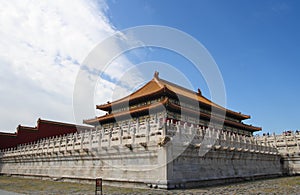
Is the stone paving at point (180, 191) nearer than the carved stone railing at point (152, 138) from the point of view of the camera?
Yes

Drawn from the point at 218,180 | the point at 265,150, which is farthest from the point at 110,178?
the point at 265,150

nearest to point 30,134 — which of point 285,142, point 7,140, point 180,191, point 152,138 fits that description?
point 7,140

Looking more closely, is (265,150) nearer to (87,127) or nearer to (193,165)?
(193,165)

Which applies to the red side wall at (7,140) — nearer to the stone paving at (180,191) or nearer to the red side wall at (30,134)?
the red side wall at (30,134)

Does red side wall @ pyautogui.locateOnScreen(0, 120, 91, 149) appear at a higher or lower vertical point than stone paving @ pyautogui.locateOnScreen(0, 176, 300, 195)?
higher

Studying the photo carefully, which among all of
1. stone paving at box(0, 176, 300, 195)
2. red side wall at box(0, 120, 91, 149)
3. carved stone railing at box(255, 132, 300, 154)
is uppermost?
red side wall at box(0, 120, 91, 149)

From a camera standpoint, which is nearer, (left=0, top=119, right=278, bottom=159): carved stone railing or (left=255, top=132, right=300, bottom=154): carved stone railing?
(left=0, top=119, right=278, bottom=159): carved stone railing

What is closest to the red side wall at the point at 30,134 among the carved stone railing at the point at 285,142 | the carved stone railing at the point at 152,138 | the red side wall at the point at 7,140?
the red side wall at the point at 7,140

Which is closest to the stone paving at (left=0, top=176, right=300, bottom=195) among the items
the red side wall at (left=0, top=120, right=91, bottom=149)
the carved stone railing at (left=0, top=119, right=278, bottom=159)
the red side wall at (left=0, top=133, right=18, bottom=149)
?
the carved stone railing at (left=0, top=119, right=278, bottom=159)

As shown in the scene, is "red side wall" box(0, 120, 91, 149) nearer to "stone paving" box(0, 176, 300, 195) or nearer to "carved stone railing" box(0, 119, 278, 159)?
"carved stone railing" box(0, 119, 278, 159)

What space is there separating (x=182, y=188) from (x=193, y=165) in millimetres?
1700

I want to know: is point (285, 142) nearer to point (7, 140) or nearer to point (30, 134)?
point (30, 134)

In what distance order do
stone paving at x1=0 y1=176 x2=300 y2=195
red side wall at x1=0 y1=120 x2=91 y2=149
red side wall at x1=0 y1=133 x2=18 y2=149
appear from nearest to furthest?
stone paving at x1=0 y1=176 x2=300 y2=195, red side wall at x1=0 y1=133 x2=18 y2=149, red side wall at x1=0 y1=120 x2=91 y2=149

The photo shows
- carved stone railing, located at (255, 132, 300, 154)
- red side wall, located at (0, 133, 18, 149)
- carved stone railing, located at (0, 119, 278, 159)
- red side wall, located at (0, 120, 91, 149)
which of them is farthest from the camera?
red side wall, located at (0, 120, 91, 149)
